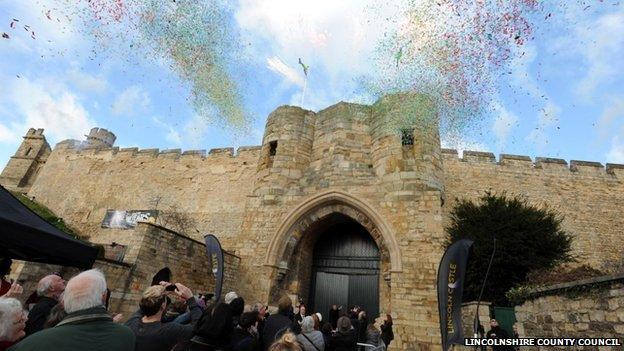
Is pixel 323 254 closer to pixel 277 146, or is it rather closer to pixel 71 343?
pixel 277 146

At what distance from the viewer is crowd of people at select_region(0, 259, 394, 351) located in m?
1.42

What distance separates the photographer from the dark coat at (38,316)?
2426mm

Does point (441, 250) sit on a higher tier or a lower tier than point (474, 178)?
lower

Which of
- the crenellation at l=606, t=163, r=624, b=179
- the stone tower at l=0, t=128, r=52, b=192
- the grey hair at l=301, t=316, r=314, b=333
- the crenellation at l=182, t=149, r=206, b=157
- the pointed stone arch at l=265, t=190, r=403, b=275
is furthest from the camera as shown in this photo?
the stone tower at l=0, t=128, r=52, b=192

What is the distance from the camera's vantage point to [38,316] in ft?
8.05

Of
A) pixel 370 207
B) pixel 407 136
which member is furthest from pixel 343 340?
pixel 407 136

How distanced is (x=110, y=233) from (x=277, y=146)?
492 inches

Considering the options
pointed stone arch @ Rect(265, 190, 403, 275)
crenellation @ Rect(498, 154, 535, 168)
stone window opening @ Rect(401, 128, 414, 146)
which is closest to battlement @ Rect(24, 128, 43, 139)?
pointed stone arch @ Rect(265, 190, 403, 275)

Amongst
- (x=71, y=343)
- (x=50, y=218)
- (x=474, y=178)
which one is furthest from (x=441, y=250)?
(x=50, y=218)

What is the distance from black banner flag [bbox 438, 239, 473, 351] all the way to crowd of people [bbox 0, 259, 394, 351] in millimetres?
2215

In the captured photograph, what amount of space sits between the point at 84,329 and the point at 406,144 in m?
8.70

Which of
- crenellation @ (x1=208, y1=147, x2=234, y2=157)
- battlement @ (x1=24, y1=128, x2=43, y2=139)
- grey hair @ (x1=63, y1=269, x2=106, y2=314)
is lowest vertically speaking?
grey hair @ (x1=63, y1=269, x2=106, y2=314)

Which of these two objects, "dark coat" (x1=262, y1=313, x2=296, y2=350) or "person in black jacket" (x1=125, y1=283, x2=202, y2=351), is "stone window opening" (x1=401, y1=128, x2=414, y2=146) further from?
"person in black jacket" (x1=125, y1=283, x2=202, y2=351)

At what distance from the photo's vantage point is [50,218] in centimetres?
1744
